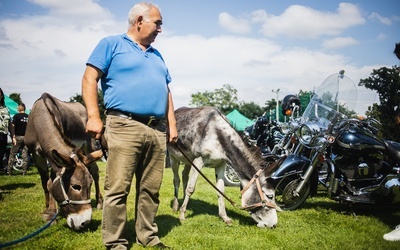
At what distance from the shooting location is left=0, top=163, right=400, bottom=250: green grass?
12.1ft

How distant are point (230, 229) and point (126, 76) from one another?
115 inches

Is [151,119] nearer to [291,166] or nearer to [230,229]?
[230,229]

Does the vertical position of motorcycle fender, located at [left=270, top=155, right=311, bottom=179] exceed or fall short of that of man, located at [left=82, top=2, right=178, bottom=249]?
it falls short

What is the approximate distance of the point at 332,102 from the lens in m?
5.50

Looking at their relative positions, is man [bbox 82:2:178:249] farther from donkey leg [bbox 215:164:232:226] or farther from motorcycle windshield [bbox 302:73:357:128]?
motorcycle windshield [bbox 302:73:357:128]

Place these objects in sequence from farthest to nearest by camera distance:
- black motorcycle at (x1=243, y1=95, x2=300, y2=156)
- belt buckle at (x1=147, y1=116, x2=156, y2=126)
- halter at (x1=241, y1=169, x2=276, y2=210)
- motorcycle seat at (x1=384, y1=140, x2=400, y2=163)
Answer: black motorcycle at (x1=243, y1=95, x2=300, y2=156) < motorcycle seat at (x1=384, y1=140, x2=400, y2=163) < halter at (x1=241, y1=169, x2=276, y2=210) < belt buckle at (x1=147, y1=116, x2=156, y2=126)

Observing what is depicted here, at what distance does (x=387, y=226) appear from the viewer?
4.53 metres

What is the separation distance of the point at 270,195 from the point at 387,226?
207cm

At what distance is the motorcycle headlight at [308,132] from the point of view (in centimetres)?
510

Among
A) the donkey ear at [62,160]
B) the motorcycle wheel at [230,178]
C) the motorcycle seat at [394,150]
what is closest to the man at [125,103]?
the donkey ear at [62,160]

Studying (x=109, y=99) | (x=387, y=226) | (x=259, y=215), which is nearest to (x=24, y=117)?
(x=109, y=99)

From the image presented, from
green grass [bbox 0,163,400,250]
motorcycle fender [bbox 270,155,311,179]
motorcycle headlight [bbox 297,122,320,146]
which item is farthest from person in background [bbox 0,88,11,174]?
motorcycle headlight [bbox 297,122,320,146]

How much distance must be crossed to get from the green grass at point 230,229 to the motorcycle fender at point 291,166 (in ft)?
2.60

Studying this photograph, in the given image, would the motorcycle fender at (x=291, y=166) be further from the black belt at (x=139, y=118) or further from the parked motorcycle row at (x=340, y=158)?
the black belt at (x=139, y=118)
